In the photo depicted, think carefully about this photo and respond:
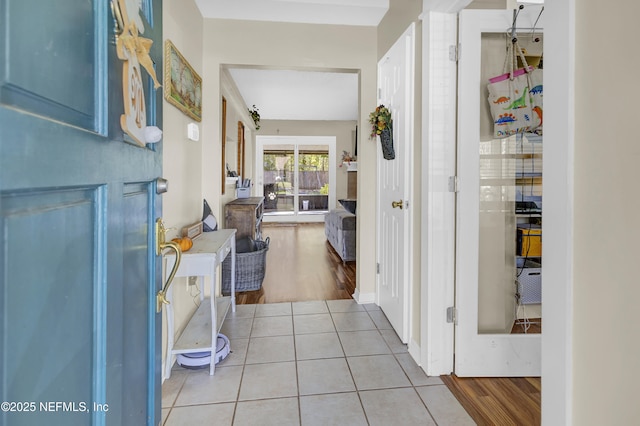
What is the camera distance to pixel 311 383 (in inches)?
75.1

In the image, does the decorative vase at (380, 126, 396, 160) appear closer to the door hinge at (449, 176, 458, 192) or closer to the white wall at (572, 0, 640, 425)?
the door hinge at (449, 176, 458, 192)

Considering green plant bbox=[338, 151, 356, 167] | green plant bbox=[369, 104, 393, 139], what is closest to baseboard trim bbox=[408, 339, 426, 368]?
green plant bbox=[369, 104, 393, 139]

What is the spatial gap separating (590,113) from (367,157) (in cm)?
221

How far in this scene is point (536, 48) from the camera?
6.57ft

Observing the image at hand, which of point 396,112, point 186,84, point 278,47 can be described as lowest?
point 396,112

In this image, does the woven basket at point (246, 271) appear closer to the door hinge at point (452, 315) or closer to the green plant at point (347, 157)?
the door hinge at point (452, 315)

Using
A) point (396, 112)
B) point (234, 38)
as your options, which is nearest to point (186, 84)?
point (234, 38)

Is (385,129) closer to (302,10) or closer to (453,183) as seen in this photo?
(453,183)

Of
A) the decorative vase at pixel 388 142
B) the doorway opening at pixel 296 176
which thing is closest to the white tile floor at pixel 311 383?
the decorative vase at pixel 388 142

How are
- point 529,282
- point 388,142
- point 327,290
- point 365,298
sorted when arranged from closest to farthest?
point 529,282 < point 388,142 < point 365,298 < point 327,290

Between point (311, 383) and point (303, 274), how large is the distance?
2.26m

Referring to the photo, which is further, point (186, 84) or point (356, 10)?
point (356, 10)

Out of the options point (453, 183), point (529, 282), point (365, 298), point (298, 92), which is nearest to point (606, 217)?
point (453, 183)

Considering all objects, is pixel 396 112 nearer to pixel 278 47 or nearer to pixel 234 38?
pixel 278 47
